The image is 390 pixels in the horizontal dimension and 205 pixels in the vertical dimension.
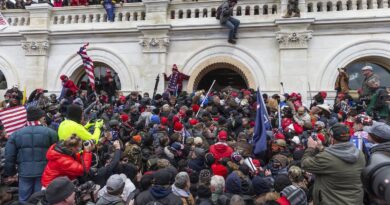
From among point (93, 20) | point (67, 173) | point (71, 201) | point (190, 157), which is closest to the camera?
point (71, 201)

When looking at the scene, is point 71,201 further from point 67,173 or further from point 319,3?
point 319,3

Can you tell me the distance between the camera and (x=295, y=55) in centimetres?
1554

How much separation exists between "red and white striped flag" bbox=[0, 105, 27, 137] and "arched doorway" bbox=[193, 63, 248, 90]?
9220 millimetres

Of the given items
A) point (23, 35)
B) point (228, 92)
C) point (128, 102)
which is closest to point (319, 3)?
point (228, 92)

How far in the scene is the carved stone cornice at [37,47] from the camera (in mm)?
18152

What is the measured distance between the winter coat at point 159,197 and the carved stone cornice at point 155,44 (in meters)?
12.1

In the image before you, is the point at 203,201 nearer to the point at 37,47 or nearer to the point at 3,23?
the point at 37,47

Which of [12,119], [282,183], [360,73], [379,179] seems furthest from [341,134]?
[360,73]

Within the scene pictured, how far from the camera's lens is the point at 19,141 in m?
6.37

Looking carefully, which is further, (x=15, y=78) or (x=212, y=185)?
(x=15, y=78)

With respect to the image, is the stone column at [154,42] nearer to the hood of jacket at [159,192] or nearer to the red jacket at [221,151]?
the red jacket at [221,151]

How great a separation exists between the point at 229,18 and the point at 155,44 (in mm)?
3500

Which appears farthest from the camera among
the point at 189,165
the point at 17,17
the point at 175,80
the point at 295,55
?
the point at 17,17

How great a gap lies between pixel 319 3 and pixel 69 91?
1100 cm
